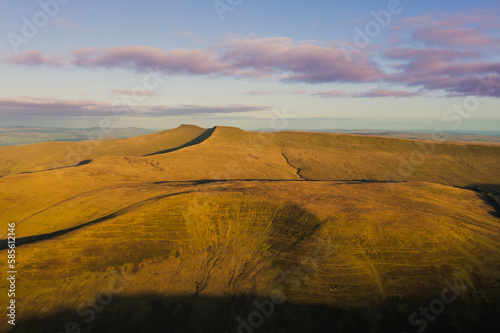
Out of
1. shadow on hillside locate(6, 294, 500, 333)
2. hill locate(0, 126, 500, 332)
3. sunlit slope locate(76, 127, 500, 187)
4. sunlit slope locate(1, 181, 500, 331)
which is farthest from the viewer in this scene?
sunlit slope locate(76, 127, 500, 187)

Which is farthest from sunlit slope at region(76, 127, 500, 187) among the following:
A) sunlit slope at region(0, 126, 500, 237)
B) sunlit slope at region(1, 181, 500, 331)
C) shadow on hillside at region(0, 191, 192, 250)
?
sunlit slope at region(1, 181, 500, 331)

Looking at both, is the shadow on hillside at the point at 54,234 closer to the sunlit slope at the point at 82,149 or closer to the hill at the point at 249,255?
the hill at the point at 249,255

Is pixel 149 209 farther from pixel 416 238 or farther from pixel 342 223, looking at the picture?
pixel 416 238

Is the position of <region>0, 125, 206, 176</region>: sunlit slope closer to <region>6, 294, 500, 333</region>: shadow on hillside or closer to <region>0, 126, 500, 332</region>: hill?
<region>0, 126, 500, 332</region>: hill

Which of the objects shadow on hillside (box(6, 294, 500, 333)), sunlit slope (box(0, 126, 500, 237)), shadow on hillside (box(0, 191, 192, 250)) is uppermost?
sunlit slope (box(0, 126, 500, 237))

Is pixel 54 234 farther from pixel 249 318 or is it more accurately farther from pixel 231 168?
pixel 231 168

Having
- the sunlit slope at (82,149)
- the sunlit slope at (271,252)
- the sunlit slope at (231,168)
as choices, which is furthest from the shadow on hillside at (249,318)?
the sunlit slope at (82,149)

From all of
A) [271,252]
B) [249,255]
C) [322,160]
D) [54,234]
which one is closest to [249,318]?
[249,255]

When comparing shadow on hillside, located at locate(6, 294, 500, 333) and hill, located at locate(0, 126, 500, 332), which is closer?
shadow on hillside, located at locate(6, 294, 500, 333)
